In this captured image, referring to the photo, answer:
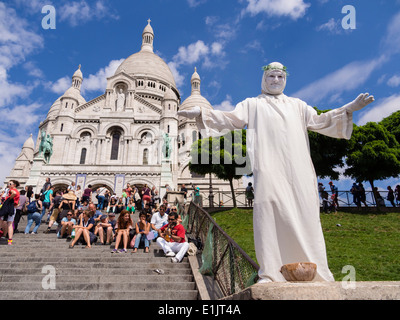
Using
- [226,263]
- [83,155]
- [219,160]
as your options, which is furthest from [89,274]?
[83,155]

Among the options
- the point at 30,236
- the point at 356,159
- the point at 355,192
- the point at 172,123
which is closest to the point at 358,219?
the point at 355,192

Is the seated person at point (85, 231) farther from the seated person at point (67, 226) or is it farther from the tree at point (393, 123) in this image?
the tree at point (393, 123)

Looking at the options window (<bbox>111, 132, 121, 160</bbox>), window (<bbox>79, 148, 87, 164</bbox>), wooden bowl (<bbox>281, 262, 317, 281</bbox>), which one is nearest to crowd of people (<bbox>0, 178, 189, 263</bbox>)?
wooden bowl (<bbox>281, 262, 317, 281</bbox>)

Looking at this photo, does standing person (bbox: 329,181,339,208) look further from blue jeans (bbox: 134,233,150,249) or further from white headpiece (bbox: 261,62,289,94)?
white headpiece (bbox: 261,62,289,94)

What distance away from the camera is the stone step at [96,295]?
17.3 feet

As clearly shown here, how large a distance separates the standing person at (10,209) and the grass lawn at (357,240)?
6.61 m

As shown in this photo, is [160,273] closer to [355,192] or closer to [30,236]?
[30,236]

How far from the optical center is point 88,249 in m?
8.04

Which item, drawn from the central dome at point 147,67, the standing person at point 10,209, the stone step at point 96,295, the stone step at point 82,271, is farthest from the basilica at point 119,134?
the stone step at point 96,295

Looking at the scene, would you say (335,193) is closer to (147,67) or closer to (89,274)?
(89,274)

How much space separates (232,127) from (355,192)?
53.1 feet

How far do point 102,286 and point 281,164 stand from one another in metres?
4.39

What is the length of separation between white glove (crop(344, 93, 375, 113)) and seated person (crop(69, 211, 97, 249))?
24.1ft

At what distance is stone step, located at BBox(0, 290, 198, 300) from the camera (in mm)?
5266
